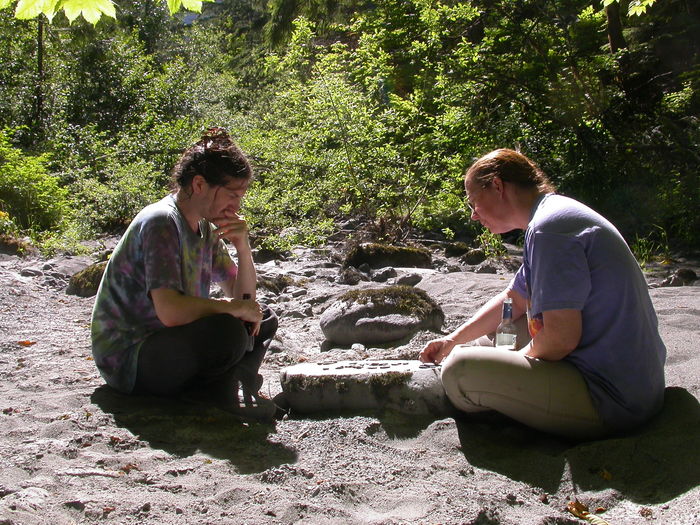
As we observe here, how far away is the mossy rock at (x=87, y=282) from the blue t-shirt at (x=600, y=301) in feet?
18.0

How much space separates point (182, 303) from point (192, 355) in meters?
0.26

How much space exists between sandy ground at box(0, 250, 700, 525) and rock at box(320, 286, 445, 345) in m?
1.65

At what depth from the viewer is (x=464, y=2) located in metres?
11.8

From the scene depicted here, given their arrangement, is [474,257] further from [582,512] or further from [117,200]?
[582,512]

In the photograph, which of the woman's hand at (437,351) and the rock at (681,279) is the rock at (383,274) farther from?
the woman's hand at (437,351)

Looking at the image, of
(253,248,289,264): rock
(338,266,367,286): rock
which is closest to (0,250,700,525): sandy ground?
(338,266,367,286): rock

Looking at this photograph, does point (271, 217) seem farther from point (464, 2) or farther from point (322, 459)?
point (322, 459)

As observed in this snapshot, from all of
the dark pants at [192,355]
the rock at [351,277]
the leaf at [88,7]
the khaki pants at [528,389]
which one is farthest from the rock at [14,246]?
the khaki pants at [528,389]

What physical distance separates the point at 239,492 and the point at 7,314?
4.22 metres

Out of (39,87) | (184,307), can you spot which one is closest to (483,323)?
(184,307)

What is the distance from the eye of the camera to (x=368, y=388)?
3.32m

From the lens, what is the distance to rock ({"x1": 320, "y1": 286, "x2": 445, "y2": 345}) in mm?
4918

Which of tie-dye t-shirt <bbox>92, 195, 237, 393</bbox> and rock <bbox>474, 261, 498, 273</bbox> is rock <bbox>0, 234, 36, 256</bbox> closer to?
rock <bbox>474, 261, 498, 273</bbox>

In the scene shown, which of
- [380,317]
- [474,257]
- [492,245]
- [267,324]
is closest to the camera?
[267,324]
